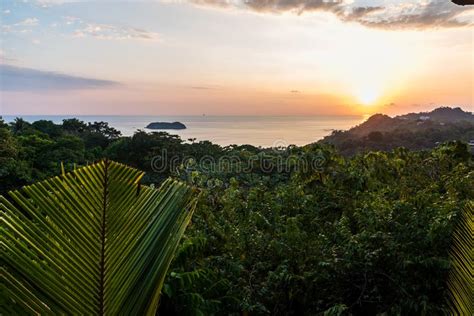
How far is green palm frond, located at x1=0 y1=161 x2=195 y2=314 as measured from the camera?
111 centimetres

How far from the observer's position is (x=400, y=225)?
3.54 meters

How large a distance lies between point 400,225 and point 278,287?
1.20m

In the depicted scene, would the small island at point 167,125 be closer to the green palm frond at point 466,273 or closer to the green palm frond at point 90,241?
the green palm frond at point 466,273

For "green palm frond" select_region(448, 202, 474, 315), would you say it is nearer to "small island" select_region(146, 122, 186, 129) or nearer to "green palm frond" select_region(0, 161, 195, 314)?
"green palm frond" select_region(0, 161, 195, 314)

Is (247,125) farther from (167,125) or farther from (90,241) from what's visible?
(90,241)

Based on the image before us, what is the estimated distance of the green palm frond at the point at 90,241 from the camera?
43.6 inches

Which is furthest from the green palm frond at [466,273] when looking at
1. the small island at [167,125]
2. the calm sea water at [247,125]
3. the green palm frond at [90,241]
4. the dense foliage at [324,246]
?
the small island at [167,125]

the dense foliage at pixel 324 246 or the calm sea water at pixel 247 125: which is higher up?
the calm sea water at pixel 247 125

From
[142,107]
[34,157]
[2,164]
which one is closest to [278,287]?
[2,164]

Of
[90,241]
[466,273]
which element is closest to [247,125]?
[466,273]

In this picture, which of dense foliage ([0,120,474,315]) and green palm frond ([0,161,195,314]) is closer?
green palm frond ([0,161,195,314])

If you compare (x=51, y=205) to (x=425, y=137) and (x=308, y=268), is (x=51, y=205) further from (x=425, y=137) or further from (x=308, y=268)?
(x=425, y=137)

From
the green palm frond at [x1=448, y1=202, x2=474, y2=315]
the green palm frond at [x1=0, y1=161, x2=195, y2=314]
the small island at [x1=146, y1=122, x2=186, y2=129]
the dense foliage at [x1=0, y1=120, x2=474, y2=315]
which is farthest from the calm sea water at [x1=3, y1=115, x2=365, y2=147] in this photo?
the green palm frond at [x1=0, y1=161, x2=195, y2=314]

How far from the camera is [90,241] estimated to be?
1191 millimetres
